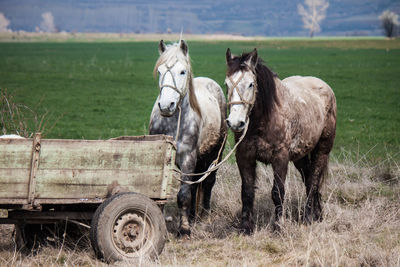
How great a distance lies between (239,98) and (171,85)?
31.4 inches

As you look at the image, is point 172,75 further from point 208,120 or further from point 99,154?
point 99,154

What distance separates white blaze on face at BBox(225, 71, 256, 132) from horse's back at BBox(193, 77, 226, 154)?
3.23 ft

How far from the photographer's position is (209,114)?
704 centimetres

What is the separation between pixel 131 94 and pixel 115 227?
23.9 meters

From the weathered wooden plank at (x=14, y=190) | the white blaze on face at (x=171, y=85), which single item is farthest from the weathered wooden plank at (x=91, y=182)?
the white blaze on face at (x=171, y=85)

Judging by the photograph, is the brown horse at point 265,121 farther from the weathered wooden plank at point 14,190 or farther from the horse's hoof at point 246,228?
the weathered wooden plank at point 14,190

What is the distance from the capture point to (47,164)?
15.5 feet

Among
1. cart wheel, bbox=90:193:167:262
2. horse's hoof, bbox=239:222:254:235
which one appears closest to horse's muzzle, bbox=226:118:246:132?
cart wheel, bbox=90:193:167:262

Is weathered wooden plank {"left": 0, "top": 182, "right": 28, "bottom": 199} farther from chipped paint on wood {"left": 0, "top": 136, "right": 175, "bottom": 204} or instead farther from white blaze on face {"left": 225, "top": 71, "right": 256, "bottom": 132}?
white blaze on face {"left": 225, "top": 71, "right": 256, "bottom": 132}

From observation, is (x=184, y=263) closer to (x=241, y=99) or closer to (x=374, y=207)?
(x=241, y=99)

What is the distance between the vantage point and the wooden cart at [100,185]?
4.61 m

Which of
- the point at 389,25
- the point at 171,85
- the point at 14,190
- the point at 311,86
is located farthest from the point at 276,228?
the point at 389,25

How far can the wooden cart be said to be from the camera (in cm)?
461

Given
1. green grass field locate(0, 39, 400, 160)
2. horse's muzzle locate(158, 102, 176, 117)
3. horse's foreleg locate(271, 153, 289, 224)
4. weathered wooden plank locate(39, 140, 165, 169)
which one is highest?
horse's muzzle locate(158, 102, 176, 117)
